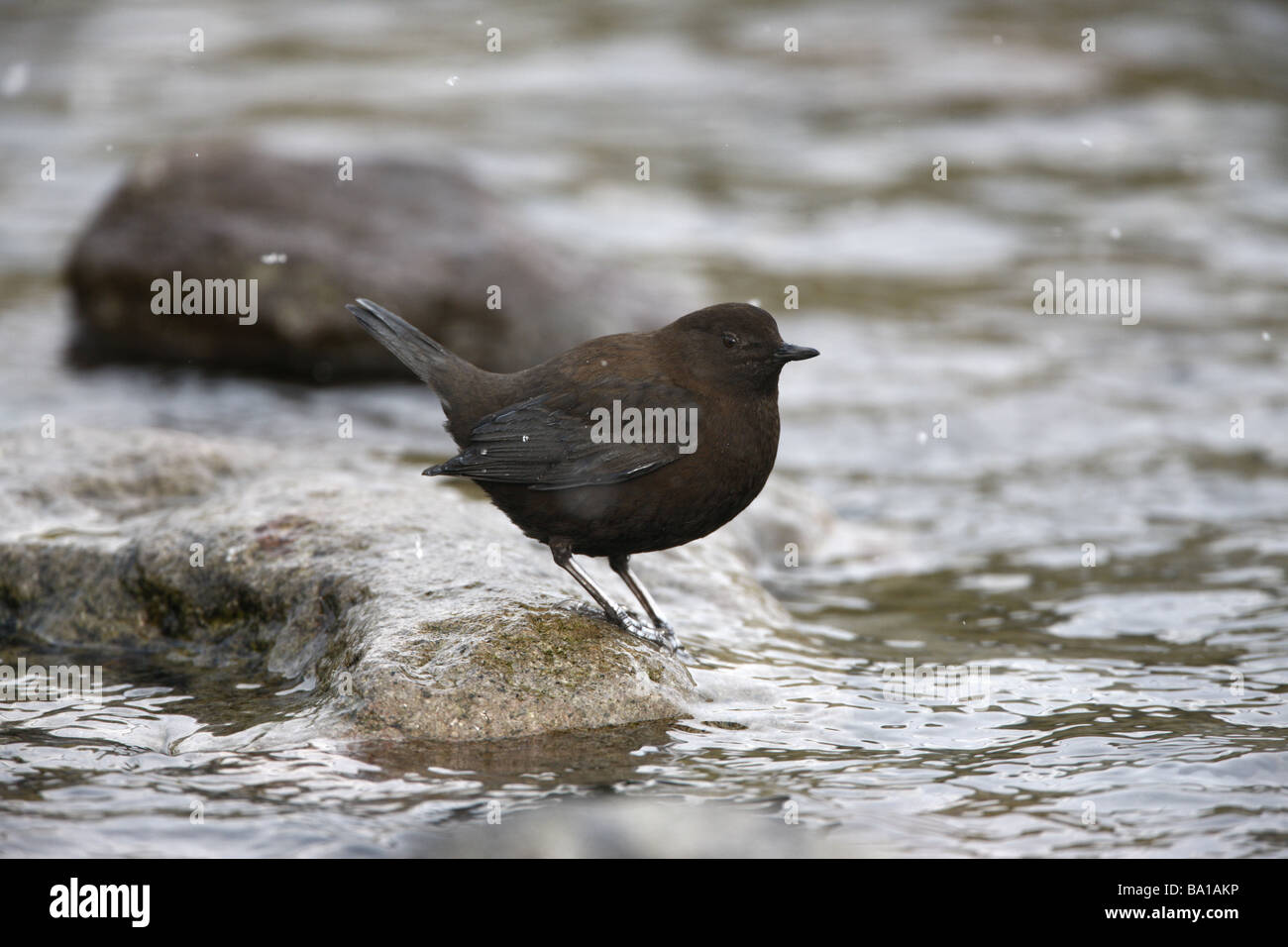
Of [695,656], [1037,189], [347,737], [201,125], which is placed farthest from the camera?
[201,125]

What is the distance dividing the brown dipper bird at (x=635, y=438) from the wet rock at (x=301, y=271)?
4706 millimetres

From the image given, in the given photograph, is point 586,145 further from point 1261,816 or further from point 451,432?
point 1261,816

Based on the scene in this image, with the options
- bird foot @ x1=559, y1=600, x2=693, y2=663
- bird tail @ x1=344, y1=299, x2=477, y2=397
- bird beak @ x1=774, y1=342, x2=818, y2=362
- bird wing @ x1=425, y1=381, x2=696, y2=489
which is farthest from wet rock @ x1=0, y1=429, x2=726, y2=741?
bird beak @ x1=774, y1=342, x2=818, y2=362

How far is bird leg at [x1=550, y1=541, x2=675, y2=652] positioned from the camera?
4.87 meters

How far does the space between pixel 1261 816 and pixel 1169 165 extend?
39.9ft

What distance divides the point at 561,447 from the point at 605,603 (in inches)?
21.3

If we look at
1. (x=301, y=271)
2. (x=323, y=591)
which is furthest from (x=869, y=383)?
(x=323, y=591)

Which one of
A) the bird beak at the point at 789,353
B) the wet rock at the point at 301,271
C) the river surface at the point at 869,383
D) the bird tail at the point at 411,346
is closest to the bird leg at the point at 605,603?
the river surface at the point at 869,383

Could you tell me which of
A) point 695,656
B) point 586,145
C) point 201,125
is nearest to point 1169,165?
point 586,145

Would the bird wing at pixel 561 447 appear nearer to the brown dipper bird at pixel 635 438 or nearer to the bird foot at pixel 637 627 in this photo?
the brown dipper bird at pixel 635 438

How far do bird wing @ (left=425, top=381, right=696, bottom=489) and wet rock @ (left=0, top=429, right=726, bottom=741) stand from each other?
425mm

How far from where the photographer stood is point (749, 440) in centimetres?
→ 461

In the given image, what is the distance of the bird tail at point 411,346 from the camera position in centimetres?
521
